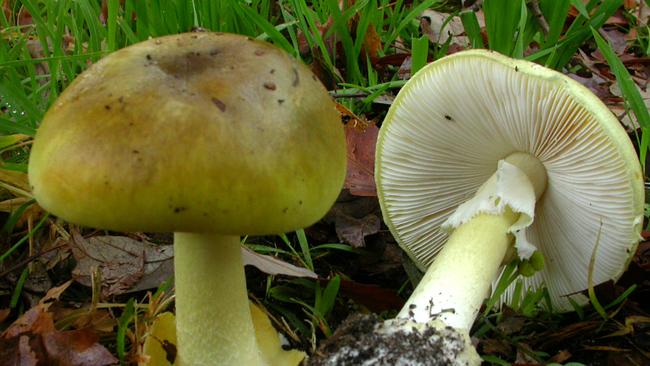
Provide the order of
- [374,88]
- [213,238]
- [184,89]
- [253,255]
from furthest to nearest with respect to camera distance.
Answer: [374,88] → [253,255] → [213,238] → [184,89]

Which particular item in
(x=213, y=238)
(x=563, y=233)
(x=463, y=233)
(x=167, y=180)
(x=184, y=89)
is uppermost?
→ (x=184, y=89)

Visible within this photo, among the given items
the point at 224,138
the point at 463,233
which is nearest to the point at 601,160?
the point at 463,233

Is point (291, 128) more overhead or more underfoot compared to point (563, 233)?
more overhead

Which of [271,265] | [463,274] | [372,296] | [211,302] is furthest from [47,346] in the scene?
[463,274]

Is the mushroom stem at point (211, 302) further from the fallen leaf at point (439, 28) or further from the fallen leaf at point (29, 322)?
the fallen leaf at point (439, 28)

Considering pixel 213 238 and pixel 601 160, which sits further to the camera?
pixel 601 160

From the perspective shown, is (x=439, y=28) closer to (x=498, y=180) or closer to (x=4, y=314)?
(x=498, y=180)

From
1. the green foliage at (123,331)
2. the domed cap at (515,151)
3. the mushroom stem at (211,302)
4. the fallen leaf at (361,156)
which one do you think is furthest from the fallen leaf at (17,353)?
the fallen leaf at (361,156)

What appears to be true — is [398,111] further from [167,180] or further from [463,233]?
[167,180]
